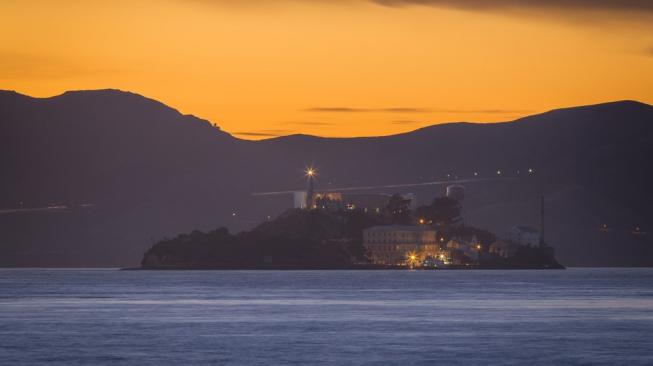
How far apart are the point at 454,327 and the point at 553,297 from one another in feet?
184

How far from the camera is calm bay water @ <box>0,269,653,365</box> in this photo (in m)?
78.2

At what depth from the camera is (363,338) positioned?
90312 mm

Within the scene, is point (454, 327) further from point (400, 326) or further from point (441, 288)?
point (441, 288)

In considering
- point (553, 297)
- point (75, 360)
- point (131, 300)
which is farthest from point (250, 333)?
point (553, 297)

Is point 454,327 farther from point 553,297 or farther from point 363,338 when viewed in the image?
point 553,297

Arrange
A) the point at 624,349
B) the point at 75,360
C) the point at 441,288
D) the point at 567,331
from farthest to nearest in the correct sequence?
the point at 441,288 < the point at 567,331 < the point at 624,349 < the point at 75,360

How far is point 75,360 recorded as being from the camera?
75875 millimetres

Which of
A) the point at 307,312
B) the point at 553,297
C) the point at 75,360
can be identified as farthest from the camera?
the point at 553,297

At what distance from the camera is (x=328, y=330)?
97.6 m

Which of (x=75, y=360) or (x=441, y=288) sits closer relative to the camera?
(x=75, y=360)

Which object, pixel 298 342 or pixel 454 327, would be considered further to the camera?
pixel 454 327

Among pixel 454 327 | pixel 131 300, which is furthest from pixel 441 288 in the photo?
pixel 454 327

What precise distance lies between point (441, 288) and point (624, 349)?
107 metres

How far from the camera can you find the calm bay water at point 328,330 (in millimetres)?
78188
